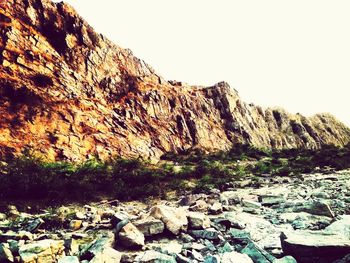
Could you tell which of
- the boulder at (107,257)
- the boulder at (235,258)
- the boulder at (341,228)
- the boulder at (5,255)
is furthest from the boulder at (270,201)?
the boulder at (5,255)

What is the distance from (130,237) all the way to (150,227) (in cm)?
64

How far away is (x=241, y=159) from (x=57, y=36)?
99.9 feet

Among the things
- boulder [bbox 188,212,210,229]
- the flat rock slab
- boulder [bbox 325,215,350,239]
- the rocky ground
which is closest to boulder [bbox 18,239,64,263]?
the rocky ground

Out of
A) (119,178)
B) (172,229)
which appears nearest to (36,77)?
(119,178)

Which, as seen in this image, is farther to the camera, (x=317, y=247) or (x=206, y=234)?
(x=206, y=234)

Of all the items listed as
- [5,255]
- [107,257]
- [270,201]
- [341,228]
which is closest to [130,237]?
[107,257]

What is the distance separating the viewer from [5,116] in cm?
2720

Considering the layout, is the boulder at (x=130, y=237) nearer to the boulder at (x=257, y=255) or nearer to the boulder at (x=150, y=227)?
the boulder at (x=150, y=227)

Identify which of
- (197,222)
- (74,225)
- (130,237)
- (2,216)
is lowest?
(2,216)

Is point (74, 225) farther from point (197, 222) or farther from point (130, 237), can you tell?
point (197, 222)

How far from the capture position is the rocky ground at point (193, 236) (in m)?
4.65

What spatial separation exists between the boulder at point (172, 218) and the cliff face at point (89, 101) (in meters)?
21.3

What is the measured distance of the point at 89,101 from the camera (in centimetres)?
3700

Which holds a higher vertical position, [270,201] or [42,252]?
[270,201]
